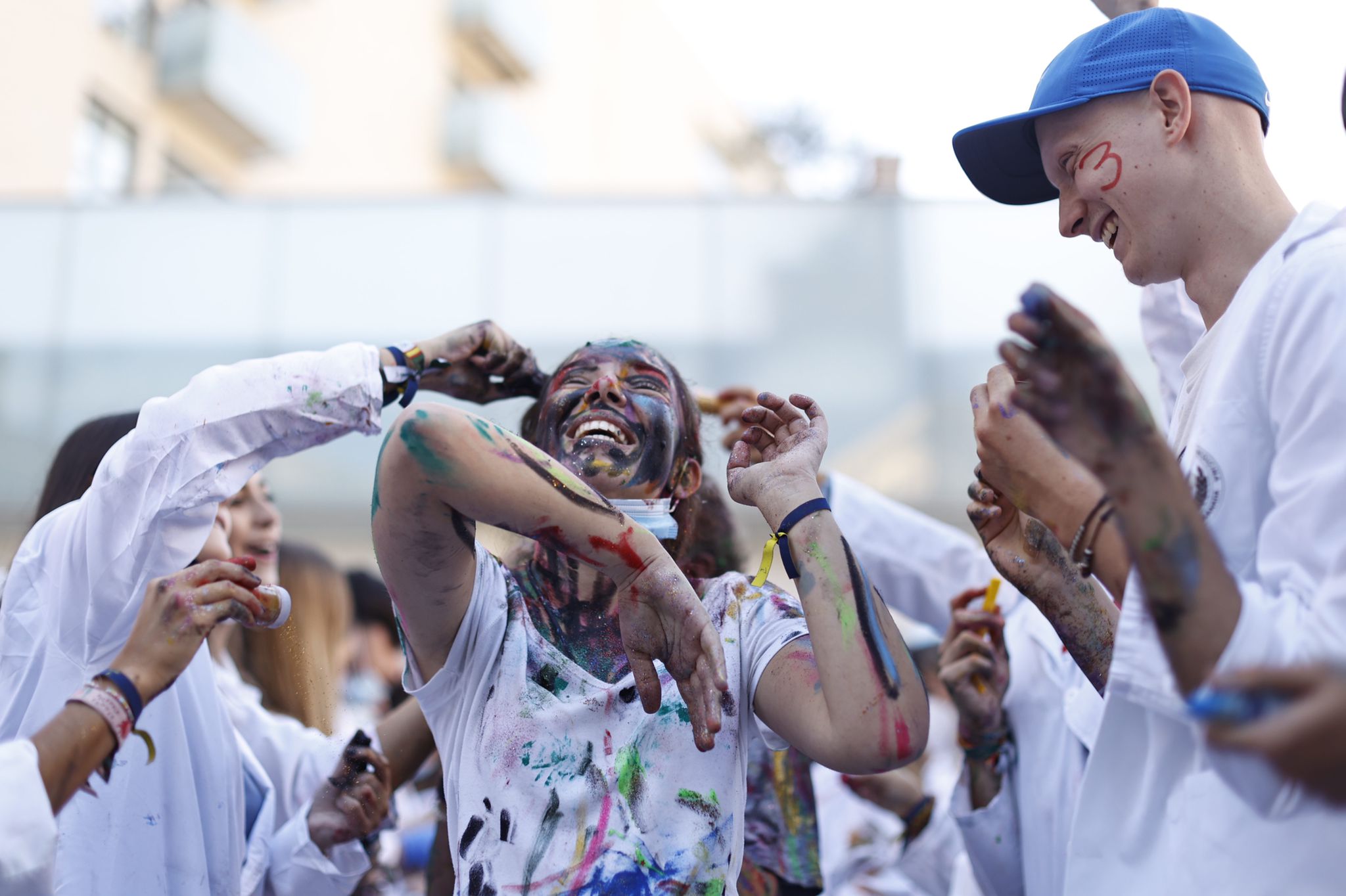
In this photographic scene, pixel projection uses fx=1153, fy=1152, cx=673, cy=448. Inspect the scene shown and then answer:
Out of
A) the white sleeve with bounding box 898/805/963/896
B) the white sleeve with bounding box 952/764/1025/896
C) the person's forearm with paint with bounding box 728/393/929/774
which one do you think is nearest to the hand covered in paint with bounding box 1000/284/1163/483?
the person's forearm with paint with bounding box 728/393/929/774

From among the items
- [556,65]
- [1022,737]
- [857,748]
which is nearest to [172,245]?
[1022,737]

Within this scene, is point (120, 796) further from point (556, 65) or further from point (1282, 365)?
point (556, 65)

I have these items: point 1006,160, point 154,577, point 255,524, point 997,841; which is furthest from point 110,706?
point 997,841

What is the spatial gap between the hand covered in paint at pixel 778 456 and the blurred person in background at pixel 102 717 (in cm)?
83

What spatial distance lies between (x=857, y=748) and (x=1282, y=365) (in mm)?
769

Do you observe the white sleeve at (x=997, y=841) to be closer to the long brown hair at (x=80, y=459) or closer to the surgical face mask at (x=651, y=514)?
the surgical face mask at (x=651, y=514)

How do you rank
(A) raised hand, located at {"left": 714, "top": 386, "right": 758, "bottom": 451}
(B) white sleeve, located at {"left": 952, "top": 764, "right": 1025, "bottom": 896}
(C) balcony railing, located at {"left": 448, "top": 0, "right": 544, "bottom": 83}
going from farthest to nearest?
(C) balcony railing, located at {"left": 448, "top": 0, "right": 544, "bottom": 83}, (A) raised hand, located at {"left": 714, "top": 386, "right": 758, "bottom": 451}, (B) white sleeve, located at {"left": 952, "top": 764, "right": 1025, "bottom": 896}

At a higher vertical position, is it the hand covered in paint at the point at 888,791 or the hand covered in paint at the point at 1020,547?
the hand covered in paint at the point at 1020,547

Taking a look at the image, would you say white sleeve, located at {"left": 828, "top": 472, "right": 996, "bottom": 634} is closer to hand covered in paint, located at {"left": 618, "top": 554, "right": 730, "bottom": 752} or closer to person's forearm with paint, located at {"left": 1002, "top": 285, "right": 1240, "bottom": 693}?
hand covered in paint, located at {"left": 618, "top": 554, "right": 730, "bottom": 752}

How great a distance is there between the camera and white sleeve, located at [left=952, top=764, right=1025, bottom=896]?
269 cm

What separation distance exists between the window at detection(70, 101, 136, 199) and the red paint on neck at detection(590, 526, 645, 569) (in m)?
10.00

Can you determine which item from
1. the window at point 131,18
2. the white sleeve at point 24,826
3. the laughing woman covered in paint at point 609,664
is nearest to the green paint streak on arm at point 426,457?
the laughing woman covered in paint at point 609,664

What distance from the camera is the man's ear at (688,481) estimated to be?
2346 millimetres

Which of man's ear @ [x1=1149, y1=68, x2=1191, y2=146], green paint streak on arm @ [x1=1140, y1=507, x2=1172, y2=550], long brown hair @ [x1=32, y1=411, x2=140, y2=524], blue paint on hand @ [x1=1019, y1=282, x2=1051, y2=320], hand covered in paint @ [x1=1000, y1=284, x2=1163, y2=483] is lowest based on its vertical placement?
long brown hair @ [x1=32, y1=411, x2=140, y2=524]
